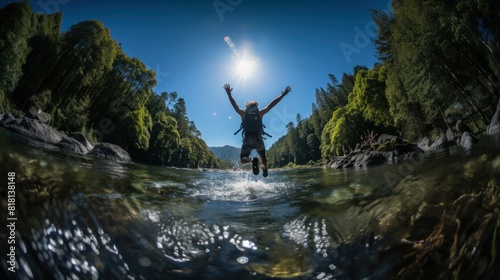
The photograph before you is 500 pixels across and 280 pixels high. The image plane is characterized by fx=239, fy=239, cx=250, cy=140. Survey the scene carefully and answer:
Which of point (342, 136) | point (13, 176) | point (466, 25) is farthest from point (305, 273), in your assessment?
point (342, 136)

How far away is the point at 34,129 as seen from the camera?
4188 mm

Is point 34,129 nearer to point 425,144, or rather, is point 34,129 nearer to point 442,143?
point 442,143

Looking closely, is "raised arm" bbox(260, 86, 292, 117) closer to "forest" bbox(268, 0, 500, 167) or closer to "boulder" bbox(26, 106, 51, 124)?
"forest" bbox(268, 0, 500, 167)

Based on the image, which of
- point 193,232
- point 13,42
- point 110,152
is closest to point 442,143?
point 193,232

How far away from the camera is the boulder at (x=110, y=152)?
534 cm

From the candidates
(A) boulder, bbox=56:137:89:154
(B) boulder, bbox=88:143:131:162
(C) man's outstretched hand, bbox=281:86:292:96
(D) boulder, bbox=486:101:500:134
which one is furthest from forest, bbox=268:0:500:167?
(A) boulder, bbox=56:137:89:154

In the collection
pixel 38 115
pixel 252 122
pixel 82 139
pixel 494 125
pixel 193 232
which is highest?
pixel 252 122

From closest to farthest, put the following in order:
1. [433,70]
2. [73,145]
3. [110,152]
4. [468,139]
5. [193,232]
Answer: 1. [193,232]
2. [468,139]
3. [433,70]
4. [73,145]
5. [110,152]

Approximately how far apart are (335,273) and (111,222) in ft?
7.33

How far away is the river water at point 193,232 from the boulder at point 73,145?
92cm

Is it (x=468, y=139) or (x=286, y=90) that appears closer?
(x=468, y=139)

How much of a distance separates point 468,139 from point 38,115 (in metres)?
7.62

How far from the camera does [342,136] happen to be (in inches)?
359

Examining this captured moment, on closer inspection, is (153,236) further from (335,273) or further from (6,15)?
(6,15)
